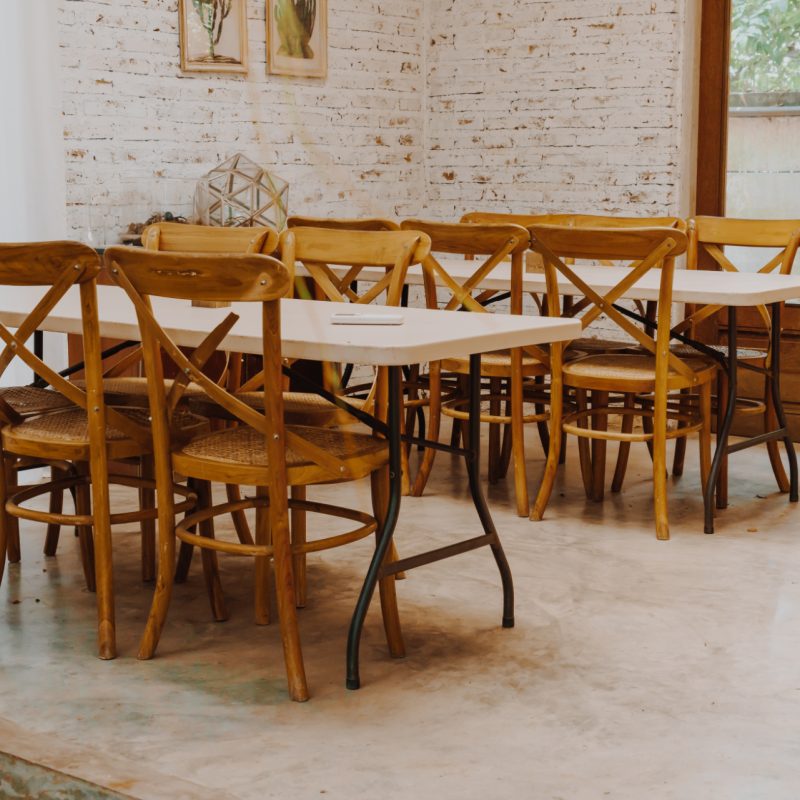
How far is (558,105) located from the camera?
6188 millimetres

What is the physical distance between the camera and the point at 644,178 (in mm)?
5957

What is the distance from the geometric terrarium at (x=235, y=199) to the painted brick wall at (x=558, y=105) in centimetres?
158

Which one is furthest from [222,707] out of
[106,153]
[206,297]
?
[106,153]

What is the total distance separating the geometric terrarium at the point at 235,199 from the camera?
511 cm

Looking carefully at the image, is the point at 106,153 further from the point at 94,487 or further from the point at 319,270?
the point at 94,487

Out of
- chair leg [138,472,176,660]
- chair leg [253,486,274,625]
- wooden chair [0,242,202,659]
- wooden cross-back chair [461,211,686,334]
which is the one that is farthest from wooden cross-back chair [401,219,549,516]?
chair leg [138,472,176,660]

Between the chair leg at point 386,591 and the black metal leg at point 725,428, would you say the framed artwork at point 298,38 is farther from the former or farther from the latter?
the chair leg at point 386,591

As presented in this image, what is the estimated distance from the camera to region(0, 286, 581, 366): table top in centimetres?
258

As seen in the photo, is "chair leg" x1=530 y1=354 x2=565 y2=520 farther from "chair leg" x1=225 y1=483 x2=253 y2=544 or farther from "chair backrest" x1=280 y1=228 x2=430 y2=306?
"chair leg" x1=225 y1=483 x2=253 y2=544

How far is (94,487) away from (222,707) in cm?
59

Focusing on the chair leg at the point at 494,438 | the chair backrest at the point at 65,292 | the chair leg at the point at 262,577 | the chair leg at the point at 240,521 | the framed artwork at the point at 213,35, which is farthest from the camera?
the framed artwork at the point at 213,35

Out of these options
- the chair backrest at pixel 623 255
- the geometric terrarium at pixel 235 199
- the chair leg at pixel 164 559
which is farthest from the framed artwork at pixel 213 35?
the chair leg at pixel 164 559

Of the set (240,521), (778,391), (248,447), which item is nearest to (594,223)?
(778,391)

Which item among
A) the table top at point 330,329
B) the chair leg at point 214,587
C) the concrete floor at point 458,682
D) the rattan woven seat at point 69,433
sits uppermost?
the table top at point 330,329
